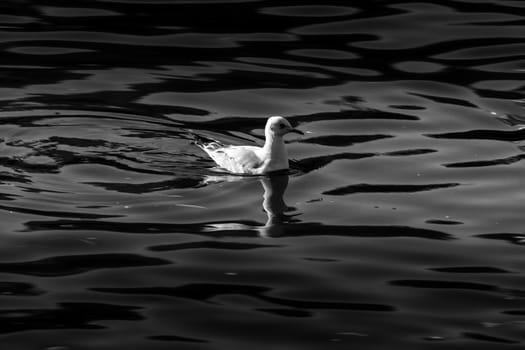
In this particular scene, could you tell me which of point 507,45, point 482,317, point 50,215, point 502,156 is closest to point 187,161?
point 50,215

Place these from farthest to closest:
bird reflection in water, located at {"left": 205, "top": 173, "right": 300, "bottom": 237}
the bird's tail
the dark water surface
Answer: the bird's tail → bird reflection in water, located at {"left": 205, "top": 173, "right": 300, "bottom": 237} → the dark water surface

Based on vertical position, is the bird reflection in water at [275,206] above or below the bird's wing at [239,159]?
below

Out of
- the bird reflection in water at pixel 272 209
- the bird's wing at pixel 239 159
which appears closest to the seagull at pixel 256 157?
the bird's wing at pixel 239 159

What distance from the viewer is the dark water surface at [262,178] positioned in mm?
9812

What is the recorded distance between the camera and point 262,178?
13.8 metres

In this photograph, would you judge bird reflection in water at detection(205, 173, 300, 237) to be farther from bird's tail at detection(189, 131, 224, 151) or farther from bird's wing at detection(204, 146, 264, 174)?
bird's tail at detection(189, 131, 224, 151)

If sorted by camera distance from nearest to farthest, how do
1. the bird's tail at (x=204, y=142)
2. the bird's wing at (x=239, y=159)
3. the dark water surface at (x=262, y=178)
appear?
the dark water surface at (x=262, y=178), the bird's wing at (x=239, y=159), the bird's tail at (x=204, y=142)

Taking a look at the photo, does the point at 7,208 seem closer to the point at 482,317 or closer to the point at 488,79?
the point at 482,317

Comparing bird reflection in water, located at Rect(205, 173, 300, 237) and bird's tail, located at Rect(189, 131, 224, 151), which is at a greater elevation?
bird's tail, located at Rect(189, 131, 224, 151)

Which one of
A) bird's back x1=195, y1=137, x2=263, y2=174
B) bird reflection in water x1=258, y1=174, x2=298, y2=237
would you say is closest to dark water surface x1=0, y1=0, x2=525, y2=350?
bird reflection in water x1=258, y1=174, x2=298, y2=237

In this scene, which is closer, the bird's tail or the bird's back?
the bird's back

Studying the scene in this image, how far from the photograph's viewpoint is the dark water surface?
9.81m

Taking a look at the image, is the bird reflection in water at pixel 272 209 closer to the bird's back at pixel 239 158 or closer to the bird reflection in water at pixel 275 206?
the bird reflection in water at pixel 275 206

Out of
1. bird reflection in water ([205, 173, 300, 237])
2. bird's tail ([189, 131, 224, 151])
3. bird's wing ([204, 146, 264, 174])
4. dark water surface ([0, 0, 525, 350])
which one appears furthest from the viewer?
bird's tail ([189, 131, 224, 151])
